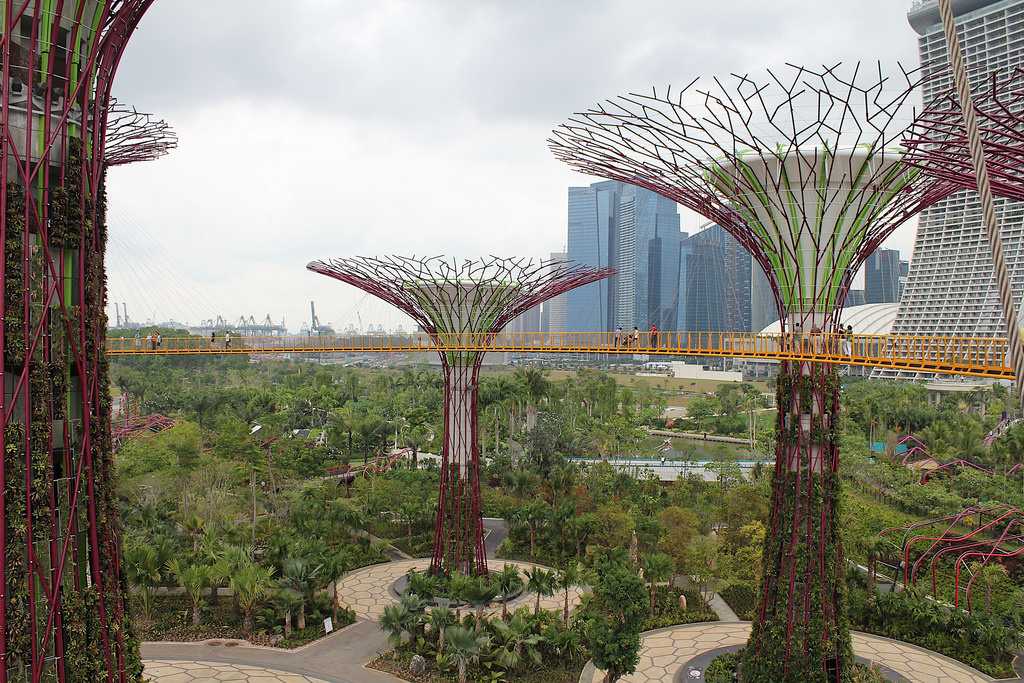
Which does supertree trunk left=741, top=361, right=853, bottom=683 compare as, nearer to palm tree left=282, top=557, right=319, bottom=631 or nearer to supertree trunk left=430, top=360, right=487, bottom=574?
supertree trunk left=430, top=360, right=487, bottom=574

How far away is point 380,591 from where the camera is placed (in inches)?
963

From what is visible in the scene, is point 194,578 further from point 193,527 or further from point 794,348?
point 794,348

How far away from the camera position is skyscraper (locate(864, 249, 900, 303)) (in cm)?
13088

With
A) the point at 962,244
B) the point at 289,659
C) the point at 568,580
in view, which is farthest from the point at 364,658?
the point at 962,244

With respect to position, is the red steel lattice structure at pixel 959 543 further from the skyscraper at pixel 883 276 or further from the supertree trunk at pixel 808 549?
the skyscraper at pixel 883 276

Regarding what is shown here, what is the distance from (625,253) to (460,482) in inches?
4460

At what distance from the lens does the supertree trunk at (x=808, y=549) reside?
15.4 meters

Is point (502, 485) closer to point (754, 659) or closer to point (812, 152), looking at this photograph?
point (754, 659)

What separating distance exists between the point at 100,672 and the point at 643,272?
4869 inches

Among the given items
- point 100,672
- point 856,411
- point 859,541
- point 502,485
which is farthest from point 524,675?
point 856,411

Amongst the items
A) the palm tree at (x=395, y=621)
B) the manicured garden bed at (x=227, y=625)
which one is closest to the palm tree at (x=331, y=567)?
the manicured garden bed at (x=227, y=625)

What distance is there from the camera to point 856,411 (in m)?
51.1

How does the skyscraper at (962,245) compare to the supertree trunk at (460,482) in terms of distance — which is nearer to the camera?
the supertree trunk at (460,482)

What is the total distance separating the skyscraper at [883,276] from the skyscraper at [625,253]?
36685mm
